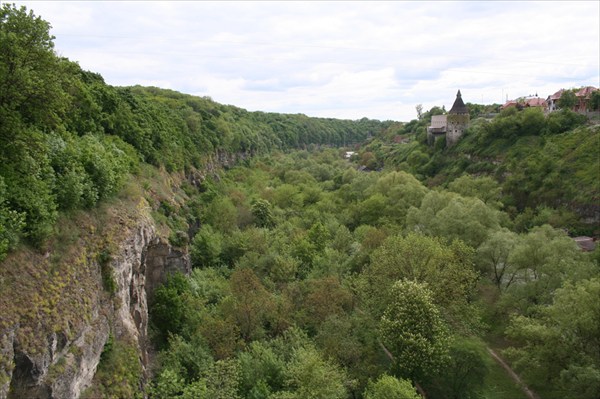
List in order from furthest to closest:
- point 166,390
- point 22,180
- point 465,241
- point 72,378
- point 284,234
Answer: point 284,234 → point 465,241 → point 166,390 → point 22,180 → point 72,378

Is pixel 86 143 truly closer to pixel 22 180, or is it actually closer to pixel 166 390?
pixel 22 180

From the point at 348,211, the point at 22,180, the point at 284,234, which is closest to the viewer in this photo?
the point at 22,180

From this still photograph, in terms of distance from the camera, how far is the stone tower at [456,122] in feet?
267

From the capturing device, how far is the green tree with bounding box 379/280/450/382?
69.8 ft

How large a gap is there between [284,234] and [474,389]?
24.0 metres

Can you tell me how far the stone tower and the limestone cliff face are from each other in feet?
238

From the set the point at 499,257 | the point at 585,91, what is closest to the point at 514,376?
the point at 499,257

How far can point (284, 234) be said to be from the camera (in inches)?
1698

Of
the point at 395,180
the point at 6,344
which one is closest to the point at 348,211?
the point at 395,180

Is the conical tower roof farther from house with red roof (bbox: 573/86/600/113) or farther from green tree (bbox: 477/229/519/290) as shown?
green tree (bbox: 477/229/519/290)

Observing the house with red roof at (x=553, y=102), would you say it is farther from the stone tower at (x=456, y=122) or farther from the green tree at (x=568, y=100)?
the stone tower at (x=456, y=122)

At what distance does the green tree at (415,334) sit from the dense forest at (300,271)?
95mm

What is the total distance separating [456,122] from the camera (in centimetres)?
8138

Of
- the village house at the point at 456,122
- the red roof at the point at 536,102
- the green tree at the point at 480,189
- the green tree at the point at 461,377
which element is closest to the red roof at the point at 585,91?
the red roof at the point at 536,102
